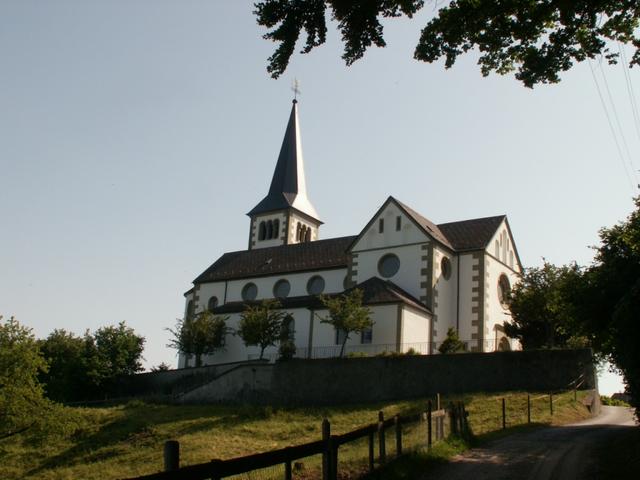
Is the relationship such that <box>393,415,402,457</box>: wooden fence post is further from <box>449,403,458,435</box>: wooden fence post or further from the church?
the church

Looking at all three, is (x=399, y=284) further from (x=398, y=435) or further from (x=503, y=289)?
(x=398, y=435)

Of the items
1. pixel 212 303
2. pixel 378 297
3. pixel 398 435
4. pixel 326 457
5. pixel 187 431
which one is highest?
pixel 212 303

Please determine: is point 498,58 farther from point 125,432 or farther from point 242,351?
point 242,351

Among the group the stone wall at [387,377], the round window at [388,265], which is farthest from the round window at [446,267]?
the stone wall at [387,377]

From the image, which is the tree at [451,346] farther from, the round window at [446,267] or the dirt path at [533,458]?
the dirt path at [533,458]

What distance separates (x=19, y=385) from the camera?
39250 mm

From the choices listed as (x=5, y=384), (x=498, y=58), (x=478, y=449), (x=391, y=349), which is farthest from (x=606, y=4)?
(x=5, y=384)

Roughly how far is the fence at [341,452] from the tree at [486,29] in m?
5.13

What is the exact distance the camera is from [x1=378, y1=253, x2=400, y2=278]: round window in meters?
43.2

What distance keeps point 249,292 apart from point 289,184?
16.3 metres

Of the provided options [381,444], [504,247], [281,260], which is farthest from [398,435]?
→ [281,260]

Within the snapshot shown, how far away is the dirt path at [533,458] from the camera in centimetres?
1394

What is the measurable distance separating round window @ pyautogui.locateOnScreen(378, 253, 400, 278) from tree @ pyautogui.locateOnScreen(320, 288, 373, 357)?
4487mm

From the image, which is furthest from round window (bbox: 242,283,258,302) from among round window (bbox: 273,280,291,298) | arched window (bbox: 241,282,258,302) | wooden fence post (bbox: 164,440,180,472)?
wooden fence post (bbox: 164,440,180,472)
